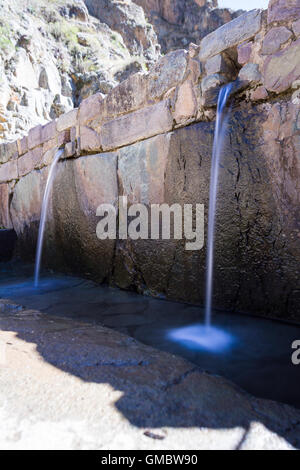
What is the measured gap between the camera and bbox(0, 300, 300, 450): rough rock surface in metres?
0.76

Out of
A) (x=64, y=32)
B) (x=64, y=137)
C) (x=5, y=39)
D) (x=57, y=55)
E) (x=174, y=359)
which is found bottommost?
(x=174, y=359)

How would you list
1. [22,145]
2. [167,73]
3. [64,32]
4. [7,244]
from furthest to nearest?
[64,32] < [7,244] < [22,145] < [167,73]

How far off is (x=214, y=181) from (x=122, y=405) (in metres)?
1.49

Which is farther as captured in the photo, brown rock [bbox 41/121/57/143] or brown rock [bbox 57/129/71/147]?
brown rock [bbox 41/121/57/143]

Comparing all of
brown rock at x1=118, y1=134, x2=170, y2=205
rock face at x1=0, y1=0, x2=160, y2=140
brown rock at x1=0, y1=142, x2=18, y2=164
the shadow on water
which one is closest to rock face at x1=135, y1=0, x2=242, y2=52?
rock face at x1=0, y1=0, x2=160, y2=140

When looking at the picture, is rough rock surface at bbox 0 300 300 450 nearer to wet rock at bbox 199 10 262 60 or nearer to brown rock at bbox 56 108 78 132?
wet rock at bbox 199 10 262 60

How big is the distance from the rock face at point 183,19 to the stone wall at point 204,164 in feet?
75.1

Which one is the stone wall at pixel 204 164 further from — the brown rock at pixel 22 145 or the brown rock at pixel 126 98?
the brown rock at pixel 22 145

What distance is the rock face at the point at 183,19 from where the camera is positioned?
22156mm

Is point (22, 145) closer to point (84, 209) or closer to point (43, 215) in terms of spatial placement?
point (43, 215)

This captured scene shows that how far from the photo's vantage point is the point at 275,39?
69.4 inches

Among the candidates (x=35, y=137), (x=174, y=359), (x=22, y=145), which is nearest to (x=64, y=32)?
(x=22, y=145)

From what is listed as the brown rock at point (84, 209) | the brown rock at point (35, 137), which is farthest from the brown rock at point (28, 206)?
the brown rock at point (84, 209)

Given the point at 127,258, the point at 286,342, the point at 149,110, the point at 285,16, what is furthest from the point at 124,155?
the point at 286,342
